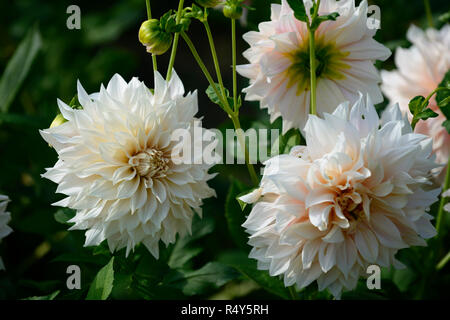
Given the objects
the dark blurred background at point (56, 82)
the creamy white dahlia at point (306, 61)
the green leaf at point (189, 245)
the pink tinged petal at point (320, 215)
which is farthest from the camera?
the dark blurred background at point (56, 82)

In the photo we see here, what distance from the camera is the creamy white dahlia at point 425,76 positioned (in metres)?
0.93

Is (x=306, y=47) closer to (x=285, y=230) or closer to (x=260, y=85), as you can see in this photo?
(x=260, y=85)

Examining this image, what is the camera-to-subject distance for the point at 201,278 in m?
0.84

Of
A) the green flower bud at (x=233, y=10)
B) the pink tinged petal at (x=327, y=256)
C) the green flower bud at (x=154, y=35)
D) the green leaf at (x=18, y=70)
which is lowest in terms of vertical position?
the pink tinged petal at (x=327, y=256)

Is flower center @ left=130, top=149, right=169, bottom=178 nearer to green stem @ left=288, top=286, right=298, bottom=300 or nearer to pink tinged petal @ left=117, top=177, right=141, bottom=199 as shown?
pink tinged petal @ left=117, top=177, right=141, bottom=199

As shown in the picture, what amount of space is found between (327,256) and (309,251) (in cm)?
2

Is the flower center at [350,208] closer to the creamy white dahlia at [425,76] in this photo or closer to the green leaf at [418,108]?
the green leaf at [418,108]

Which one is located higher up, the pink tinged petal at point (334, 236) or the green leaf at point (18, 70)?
the green leaf at point (18, 70)

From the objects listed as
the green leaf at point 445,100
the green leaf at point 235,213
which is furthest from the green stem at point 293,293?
the green leaf at point 445,100

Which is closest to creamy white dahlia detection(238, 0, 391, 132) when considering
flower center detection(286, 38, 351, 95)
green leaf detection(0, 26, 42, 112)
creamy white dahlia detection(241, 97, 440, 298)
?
flower center detection(286, 38, 351, 95)

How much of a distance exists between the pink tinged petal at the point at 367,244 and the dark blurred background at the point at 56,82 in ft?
1.15

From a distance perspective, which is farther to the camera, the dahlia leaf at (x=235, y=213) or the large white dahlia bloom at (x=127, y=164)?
the dahlia leaf at (x=235, y=213)

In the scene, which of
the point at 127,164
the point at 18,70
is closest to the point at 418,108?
the point at 127,164

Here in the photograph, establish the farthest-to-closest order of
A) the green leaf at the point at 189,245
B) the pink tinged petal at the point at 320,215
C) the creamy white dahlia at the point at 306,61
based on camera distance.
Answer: the green leaf at the point at 189,245, the creamy white dahlia at the point at 306,61, the pink tinged petal at the point at 320,215
